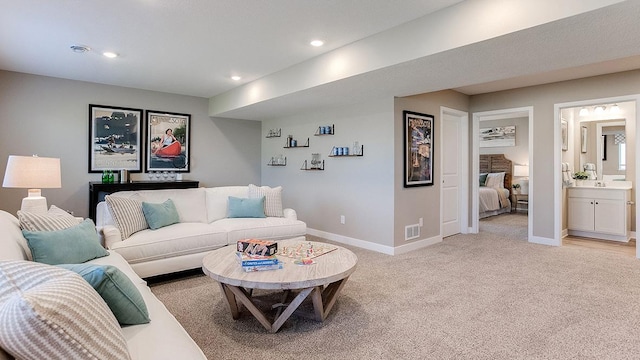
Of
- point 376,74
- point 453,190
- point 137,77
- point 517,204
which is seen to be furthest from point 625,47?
point 517,204

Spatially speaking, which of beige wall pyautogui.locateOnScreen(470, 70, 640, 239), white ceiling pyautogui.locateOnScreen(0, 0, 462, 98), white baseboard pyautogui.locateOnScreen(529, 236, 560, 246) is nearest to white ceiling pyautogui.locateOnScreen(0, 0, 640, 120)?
white ceiling pyautogui.locateOnScreen(0, 0, 462, 98)

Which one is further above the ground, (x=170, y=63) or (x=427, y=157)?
(x=170, y=63)

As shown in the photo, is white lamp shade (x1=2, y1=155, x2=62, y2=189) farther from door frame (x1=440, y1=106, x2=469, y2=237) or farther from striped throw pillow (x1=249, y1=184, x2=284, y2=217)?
door frame (x1=440, y1=106, x2=469, y2=237)

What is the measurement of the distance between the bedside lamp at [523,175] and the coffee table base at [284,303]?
7.09 meters

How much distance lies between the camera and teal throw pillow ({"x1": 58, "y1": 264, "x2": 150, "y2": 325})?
133 centimetres

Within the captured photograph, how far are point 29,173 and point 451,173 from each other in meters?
5.31

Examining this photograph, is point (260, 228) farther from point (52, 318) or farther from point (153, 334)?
point (52, 318)

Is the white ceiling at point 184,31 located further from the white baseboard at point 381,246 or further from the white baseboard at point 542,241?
the white baseboard at point 542,241

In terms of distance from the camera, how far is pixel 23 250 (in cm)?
194

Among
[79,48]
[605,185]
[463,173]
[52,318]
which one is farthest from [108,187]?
[605,185]

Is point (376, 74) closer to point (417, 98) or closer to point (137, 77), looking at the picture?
point (417, 98)

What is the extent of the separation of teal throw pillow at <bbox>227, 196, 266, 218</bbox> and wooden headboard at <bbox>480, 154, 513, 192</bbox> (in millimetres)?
6695

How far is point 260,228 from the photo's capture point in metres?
3.75

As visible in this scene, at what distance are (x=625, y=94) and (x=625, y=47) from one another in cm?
242
